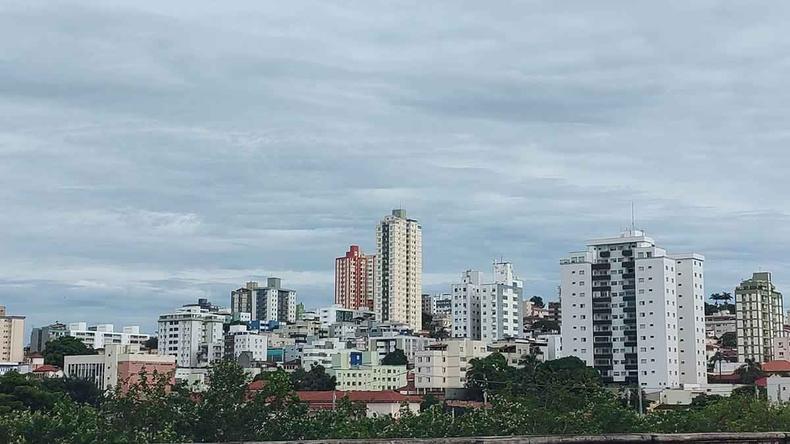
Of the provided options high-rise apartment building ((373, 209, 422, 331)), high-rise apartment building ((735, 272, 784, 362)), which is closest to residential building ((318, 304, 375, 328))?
high-rise apartment building ((373, 209, 422, 331))

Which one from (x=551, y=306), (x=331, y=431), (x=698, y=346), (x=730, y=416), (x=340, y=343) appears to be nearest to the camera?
(x=331, y=431)

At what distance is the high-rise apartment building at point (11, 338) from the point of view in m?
101

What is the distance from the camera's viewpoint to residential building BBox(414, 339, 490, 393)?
7381 cm

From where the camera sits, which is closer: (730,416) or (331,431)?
(331,431)

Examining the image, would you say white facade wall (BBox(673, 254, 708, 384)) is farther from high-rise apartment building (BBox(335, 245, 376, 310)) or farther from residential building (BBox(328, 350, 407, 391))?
high-rise apartment building (BBox(335, 245, 376, 310))

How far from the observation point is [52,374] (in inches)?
2544

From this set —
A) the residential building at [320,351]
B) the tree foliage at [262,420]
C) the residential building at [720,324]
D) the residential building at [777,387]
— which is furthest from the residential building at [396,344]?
the tree foliage at [262,420]

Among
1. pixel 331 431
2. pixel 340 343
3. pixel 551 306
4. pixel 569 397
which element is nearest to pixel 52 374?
pixel 340 343

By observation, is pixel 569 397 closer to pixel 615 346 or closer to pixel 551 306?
pixel 615 346

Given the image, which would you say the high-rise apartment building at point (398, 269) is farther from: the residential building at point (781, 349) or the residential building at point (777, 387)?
the residential building at point (777, 387)

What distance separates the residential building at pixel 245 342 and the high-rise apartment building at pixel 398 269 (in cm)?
1900

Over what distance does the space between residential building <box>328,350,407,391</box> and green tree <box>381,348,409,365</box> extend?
1948 mm

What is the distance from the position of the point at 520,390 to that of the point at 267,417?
116 feet

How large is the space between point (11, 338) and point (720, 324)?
71110mm
